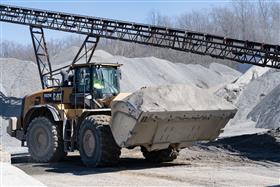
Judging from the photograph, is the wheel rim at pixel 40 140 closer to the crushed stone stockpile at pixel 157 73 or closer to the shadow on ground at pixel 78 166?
the shadow on ground at pixel 78 166

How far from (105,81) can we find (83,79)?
55cm

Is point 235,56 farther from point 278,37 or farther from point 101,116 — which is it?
point 278,37

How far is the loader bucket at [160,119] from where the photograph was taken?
1091cm

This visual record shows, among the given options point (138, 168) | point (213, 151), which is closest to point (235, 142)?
point (213, 151)

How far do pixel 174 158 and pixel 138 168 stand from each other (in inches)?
63.1

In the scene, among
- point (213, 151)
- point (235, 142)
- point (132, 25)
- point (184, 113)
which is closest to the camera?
point (184, 113)

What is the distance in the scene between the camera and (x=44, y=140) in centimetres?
1336

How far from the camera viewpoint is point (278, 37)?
6806 centimetres

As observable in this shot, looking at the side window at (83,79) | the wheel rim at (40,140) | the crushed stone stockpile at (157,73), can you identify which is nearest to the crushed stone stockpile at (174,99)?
the side window at (83,79)

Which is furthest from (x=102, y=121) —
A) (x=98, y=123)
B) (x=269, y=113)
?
(x=269, y=113)

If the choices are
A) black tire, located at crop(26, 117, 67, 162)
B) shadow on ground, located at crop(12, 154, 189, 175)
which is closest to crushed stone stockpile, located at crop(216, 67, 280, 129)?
shadow on ground, located at crop(12, 154, 189, 175)

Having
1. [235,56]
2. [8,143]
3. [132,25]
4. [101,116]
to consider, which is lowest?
[8,143]

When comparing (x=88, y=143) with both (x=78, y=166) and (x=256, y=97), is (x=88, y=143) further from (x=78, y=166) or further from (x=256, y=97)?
(x=256, y=97)

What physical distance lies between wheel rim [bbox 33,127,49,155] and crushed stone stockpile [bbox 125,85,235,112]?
10.5ft
